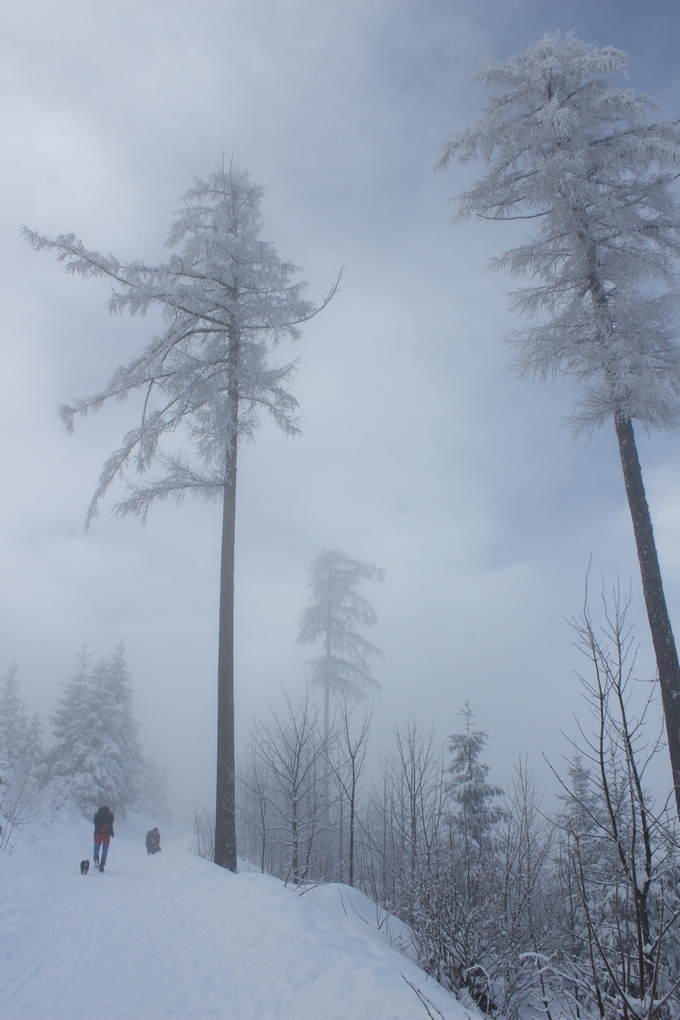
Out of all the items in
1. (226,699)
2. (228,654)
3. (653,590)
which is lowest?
(226,699)

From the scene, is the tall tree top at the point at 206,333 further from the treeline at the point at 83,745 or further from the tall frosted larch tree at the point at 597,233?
the treeline at the point at 83,745

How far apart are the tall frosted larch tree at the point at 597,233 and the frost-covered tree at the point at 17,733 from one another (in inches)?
1232

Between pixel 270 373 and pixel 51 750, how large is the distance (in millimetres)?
26398

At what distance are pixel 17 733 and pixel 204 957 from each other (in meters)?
31.1

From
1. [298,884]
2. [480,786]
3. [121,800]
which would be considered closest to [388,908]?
[298,884]

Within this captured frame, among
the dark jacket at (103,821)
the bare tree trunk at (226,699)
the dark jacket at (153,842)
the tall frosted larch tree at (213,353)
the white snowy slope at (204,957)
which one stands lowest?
the dark jacket at (153,842)

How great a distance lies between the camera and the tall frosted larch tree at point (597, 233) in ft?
27.3

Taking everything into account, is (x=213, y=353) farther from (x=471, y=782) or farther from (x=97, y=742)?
(x=97, y=742)

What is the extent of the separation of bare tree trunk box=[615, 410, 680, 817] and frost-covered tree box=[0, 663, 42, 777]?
100 feet

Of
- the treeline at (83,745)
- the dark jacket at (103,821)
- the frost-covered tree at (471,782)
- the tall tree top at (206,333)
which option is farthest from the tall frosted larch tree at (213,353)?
the treeline at (83,745)

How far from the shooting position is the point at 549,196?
9.33 m

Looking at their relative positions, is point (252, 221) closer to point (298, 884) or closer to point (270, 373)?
point (270, 373)

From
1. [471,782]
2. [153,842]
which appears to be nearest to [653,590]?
[471,782]

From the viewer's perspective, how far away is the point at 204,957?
514cm
